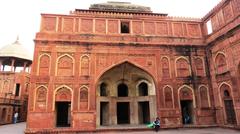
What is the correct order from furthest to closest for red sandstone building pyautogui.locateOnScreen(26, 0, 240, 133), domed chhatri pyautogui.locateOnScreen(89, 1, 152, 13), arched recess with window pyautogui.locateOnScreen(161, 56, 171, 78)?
domed chhatri pyautogui.locateOnScreen(89, 1, 152, 13)
arched recess with window pyautogui.locateOnScreen(161, 56, 171, 78)
red sandstone building pyautogui.locateOnScreen(26, 0, 240, 133)

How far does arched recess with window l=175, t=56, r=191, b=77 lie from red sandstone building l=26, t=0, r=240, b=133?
0.08m

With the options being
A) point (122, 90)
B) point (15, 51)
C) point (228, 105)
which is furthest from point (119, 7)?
point (15, 51)

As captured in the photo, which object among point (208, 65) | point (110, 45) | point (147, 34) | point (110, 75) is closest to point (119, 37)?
point (110, 45)

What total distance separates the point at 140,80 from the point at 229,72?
22.0 feet

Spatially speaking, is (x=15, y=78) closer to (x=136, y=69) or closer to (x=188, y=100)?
(x=136, y=69)

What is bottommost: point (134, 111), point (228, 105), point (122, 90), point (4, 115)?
point (4, 115)

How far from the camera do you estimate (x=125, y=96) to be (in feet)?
56.2

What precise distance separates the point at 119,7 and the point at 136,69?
675 centimetres

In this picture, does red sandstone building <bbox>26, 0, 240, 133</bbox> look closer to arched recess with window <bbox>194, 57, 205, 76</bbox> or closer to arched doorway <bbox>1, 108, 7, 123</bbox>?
arched recess with window <bbox>194, 57, 205, 76</bbox>

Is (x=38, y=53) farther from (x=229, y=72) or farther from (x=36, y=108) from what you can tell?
(x=229, y=72)

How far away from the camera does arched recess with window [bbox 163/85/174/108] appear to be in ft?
46.5

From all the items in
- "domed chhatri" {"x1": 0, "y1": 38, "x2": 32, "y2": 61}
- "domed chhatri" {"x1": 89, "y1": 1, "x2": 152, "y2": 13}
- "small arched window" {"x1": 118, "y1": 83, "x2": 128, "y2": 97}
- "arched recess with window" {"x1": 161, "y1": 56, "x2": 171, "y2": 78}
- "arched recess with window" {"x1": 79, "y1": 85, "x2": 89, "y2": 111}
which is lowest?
"arched recess with window" {"x1": 79, "y1": 85, "x2": 89, "y2": 111}

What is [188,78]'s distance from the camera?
14945 millimetres

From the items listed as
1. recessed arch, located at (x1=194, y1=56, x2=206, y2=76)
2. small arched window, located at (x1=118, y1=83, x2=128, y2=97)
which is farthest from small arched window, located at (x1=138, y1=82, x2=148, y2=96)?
recessed arch, located at (x1=194, y1=56, x2=206, y2=76)
